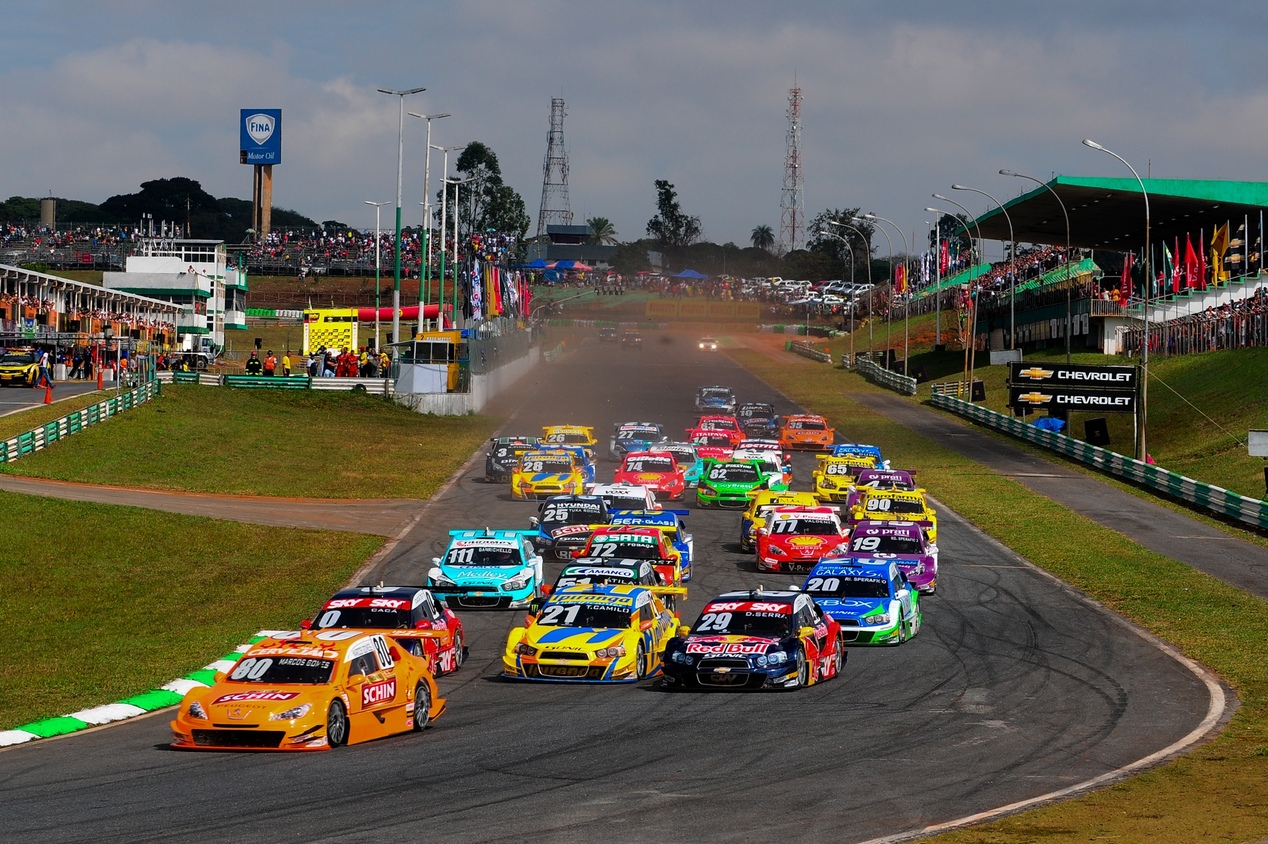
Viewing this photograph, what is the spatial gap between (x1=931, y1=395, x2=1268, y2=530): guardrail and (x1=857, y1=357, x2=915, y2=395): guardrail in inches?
547

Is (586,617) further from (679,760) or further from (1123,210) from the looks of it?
(1123,210)

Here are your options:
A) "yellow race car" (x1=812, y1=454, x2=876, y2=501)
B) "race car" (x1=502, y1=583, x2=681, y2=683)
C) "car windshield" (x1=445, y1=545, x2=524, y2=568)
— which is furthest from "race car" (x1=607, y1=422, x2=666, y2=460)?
"race car" (x1=502, y1=583, x2=681, y2=683)

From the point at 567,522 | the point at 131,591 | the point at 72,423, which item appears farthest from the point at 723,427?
the point at 131,591

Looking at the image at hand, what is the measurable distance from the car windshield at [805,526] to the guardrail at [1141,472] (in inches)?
618

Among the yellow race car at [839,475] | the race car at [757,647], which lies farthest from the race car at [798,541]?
the race car at [757,647]

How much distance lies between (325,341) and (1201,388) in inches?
1725

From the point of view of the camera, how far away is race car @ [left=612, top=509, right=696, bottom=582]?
106 ft

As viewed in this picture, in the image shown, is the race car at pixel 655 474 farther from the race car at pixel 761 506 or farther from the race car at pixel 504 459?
the race car at pixel 761 506

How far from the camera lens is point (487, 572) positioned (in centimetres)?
2853

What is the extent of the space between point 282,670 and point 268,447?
127ft

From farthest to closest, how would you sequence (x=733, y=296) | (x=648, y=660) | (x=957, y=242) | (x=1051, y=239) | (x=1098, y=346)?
(x=733, y=296) → (x=957, y=242) → (x=1051, y=239) → (x=1098, y=346) → (x=648, y=660)

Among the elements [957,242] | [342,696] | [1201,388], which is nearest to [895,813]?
[342,696]

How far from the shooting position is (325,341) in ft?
268

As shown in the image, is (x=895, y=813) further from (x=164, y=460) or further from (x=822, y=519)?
(x=164, y=460)
